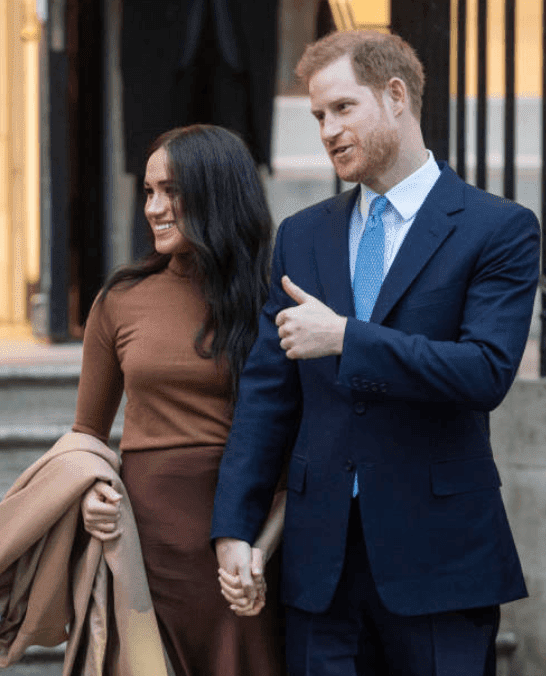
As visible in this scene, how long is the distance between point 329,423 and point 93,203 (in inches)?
154

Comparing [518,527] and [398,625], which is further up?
[398,625]

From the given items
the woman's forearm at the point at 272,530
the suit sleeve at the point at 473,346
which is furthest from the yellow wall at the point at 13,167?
the suit sleeve at the point at 473,346

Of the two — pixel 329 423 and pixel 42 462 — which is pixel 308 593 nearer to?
pixel 329 423

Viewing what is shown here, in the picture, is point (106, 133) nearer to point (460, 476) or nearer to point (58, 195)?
point (58, 195)

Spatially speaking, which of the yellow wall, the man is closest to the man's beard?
the man

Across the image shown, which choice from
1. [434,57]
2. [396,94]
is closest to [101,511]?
[396,94]

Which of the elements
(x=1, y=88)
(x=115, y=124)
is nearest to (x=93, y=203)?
(x=115, y=124)

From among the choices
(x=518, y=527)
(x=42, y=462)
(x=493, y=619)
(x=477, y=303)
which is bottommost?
(x=518, y=527)

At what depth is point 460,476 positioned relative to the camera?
218 cm

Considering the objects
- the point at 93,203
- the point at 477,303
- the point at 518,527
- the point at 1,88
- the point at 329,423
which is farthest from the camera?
the point at 1,88

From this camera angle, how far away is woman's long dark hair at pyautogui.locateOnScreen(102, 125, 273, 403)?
2.52 m

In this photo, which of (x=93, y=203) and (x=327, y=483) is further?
(x=93, y=203)

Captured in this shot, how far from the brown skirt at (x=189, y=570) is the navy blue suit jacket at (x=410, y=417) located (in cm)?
16

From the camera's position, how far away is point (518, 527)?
334 cm
